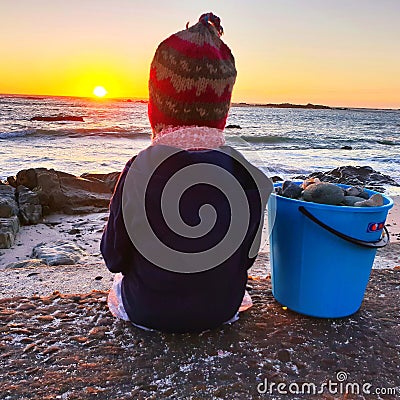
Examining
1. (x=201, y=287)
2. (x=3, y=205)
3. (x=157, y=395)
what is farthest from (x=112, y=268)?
(x=3, y=205)

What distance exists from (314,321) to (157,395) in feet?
3.02

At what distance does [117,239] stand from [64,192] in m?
4.71

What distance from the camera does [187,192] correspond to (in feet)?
5.50

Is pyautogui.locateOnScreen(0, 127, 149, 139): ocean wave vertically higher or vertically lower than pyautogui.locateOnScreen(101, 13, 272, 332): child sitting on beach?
lower

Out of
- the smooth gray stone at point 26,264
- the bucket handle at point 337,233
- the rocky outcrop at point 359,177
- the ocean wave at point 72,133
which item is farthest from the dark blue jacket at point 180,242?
the ocean wave at point 72,133

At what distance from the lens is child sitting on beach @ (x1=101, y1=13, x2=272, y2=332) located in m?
1.67

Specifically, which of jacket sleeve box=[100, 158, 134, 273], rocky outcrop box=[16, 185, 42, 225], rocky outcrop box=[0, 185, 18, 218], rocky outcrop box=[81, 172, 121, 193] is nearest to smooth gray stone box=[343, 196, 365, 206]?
jacket sleeve box=[100, 158, 134, 273]

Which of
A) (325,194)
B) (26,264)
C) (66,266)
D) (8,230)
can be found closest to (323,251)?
(325,194)

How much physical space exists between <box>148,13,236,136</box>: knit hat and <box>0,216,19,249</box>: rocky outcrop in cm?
329

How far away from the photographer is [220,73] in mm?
1698

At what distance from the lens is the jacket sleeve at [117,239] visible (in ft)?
5.79

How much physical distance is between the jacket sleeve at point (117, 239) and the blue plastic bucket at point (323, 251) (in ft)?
2.54

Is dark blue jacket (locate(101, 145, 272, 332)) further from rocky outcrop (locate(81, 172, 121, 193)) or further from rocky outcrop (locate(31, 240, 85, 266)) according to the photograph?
rocky outcrop (locate(81, 172, 121, 193))

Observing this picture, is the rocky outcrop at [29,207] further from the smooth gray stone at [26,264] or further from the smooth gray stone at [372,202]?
the smooth gray stone at [372,202]
